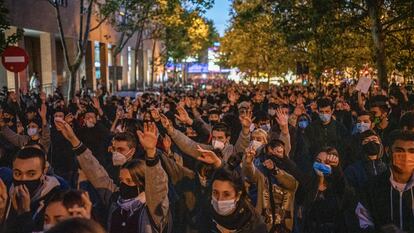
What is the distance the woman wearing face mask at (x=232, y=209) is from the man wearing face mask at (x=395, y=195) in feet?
3.07

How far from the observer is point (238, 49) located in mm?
48031

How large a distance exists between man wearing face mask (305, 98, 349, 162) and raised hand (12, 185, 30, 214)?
5241mm

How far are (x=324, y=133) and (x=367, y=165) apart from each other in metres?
2.92

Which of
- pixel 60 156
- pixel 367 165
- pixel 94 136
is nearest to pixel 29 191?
pixel 367 165

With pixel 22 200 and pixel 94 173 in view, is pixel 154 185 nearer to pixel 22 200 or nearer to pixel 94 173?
pixel 94 173

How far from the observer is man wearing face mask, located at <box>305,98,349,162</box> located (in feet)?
29.1

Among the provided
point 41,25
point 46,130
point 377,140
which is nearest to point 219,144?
point 377,140

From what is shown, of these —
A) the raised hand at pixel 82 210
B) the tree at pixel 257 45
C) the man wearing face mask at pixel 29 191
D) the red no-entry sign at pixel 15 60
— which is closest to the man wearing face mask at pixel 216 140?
the man wearing face mask at pixel 29 191

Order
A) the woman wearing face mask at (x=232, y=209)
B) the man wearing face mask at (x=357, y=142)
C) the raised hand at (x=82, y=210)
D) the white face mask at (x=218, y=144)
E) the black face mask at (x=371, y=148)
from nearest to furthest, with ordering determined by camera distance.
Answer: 1. the raised hand at (x=82, y=210)
2. the woman wearing face mask at (x=232, y=209)
3. the black face mask at (x=371, y=148)
4. the white face mask at (x=218, y=144)
5. the man wearing face mask at (x=357, y=142)

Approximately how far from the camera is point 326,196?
5.57m

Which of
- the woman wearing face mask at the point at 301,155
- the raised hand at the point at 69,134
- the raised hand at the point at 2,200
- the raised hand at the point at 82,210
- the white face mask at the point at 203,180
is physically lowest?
the woman wearing face mask at the point at 301,155

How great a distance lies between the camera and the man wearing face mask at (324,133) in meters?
8.88

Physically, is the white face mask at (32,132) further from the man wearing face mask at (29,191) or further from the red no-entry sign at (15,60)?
the red no-entry sign at (15,60)

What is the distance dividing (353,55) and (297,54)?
18.3 feet
